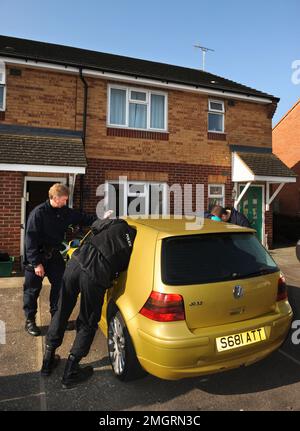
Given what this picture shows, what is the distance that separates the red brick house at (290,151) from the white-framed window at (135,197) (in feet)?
32.0

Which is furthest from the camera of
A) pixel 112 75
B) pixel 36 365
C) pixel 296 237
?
pixel 296 237

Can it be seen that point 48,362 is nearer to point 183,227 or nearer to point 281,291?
point 183,227

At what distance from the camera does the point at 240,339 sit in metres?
2.77

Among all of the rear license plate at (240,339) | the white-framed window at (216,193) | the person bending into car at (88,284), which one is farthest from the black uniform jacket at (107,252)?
the white-framed window at (216,193)

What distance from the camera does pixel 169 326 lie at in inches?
104

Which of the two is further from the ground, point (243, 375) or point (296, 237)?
point (296, 237)

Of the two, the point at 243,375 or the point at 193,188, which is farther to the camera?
the point at 193,188

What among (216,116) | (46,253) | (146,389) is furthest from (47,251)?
(216,116)

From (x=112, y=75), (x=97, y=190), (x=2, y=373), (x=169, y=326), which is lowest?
(x=2, y=373)

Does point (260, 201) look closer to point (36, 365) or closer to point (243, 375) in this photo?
point (243, 375)

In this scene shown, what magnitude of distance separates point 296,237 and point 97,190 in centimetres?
866

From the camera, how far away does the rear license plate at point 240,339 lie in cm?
269

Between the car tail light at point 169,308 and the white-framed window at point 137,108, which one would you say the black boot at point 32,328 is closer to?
the car tail light at point 169,308

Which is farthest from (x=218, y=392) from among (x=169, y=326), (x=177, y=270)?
(x=177, y=270)
